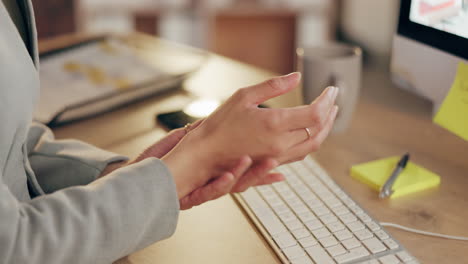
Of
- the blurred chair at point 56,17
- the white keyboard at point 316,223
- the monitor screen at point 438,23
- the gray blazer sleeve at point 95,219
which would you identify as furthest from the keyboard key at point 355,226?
the blurred chair at point 56,17

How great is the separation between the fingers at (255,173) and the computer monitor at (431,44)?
39 centimetres

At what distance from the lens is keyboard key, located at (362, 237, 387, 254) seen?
565 millimetres

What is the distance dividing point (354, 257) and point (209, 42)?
1.96 metres

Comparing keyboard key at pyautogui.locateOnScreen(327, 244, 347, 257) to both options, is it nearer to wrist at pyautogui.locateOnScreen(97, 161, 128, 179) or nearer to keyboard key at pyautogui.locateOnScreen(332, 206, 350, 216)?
keyboard key at pyautogui.locateOnScreen(332, 206, 350, 216)

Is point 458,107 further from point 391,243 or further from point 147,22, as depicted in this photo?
point 147,22

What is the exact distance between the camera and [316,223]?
62 cm

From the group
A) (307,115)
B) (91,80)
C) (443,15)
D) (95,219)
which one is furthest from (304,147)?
(91,80)

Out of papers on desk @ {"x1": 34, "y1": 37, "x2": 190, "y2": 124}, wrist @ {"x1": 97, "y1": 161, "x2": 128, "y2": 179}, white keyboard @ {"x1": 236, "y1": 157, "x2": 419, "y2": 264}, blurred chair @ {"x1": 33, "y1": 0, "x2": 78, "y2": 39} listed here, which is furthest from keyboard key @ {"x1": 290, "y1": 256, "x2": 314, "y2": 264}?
blurred chair @ {"x1": 33, "y1": 0, "x2": 78, "y2": 39}

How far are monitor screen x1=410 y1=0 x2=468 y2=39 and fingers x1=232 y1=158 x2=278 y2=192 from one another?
39 centimetres

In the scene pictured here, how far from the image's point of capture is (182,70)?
1159 mm

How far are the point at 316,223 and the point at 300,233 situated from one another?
0.03 metres

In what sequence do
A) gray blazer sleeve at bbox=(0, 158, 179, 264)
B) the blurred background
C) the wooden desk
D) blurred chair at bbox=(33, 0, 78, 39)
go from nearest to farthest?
gray blazer sleeve at bbox=(0, 158, 179, 264), the wooden desk, blurred chair at bbox=(33, 0, 78, 39), the blurred background

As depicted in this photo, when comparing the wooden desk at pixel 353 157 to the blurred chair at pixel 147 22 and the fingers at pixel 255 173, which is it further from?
the blurred chair at pixel 147 22

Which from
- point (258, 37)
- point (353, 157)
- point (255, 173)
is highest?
point (255, 173)
